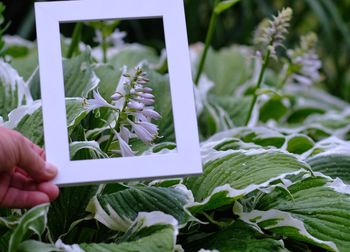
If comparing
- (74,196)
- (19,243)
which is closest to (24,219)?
(19,243)

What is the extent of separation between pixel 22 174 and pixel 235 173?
269 mm

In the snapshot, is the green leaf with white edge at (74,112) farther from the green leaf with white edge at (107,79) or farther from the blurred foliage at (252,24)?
the blurred foliage at (252,24)

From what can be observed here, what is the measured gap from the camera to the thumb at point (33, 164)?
2.41ft

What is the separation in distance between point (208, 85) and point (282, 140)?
0.36m

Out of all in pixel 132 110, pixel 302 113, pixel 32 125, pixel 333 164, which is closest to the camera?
pixel 132 110

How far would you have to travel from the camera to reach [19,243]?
75 centimetres

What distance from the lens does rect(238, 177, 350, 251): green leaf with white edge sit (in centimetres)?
85

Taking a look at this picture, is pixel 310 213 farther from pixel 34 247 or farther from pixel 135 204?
pixel 34 247

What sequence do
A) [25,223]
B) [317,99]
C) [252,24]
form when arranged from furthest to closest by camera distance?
1. [252,24]
2. [317,99]
3. [25,223]

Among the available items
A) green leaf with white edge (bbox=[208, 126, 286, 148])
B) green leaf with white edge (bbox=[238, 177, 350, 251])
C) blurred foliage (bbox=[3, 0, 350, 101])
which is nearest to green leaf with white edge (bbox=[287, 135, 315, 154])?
green leaf with white edge (bbox=[208, 126, 286, 148])

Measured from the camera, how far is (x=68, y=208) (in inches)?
34.8

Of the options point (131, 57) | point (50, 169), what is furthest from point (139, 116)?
point (131, 57)

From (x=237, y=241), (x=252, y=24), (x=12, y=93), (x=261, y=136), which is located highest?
(x=252, y=24)

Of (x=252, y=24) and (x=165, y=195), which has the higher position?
(x=252, y=24)
